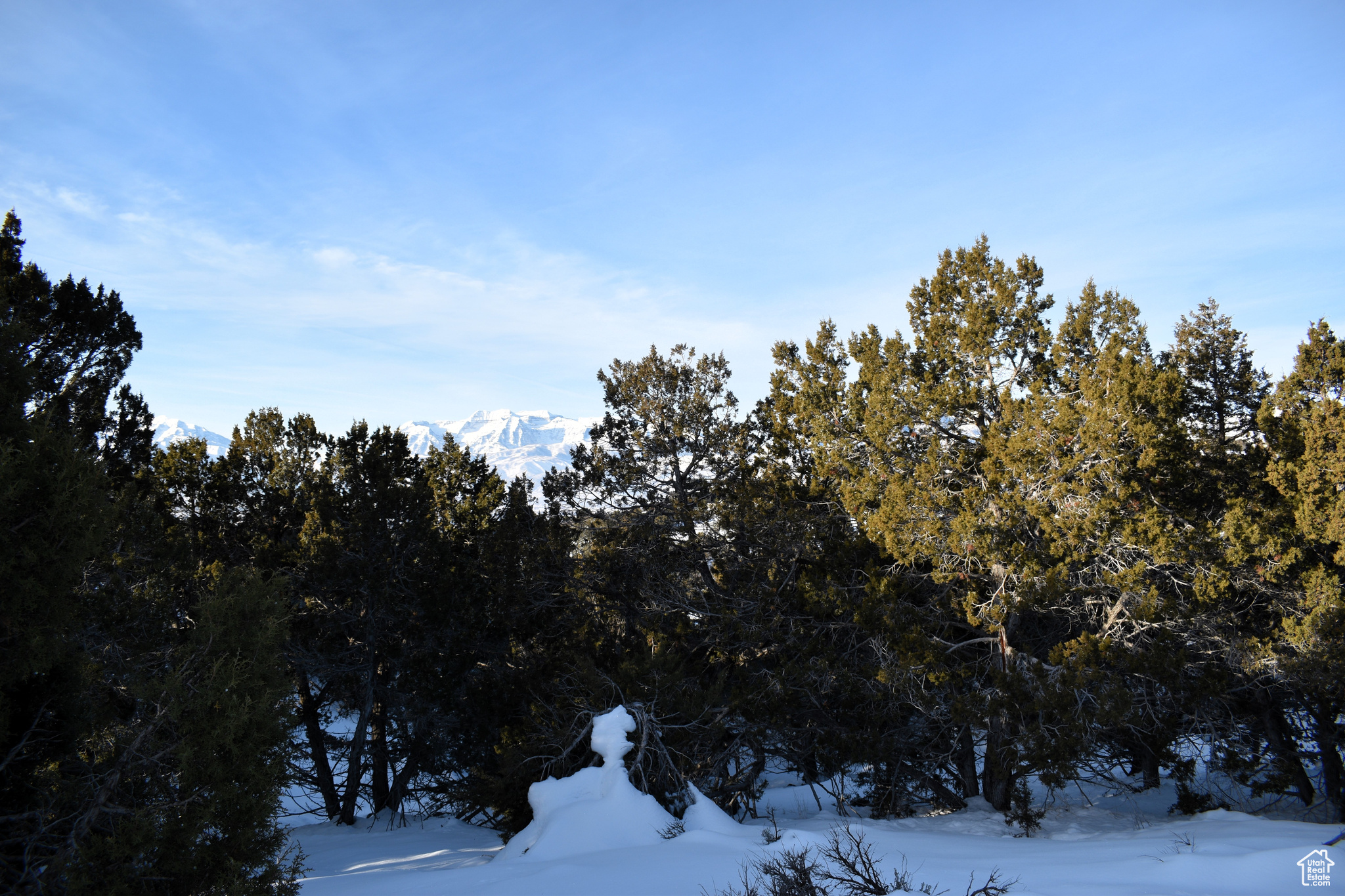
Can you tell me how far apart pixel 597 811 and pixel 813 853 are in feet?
10.2

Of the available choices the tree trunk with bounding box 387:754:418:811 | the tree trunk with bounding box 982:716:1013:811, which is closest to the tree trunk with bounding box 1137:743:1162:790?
the tree trunk with bounding box 982:716:1013:811

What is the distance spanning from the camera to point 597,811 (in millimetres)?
9492

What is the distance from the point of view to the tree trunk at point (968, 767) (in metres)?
13.8

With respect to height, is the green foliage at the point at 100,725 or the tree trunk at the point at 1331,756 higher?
the green foliage at the point at 100,725

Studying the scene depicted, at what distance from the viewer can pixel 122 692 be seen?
349 inches

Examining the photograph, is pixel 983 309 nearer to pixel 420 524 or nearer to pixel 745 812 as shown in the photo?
pixel 745 812

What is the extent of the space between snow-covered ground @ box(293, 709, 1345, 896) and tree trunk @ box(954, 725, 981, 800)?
0.84m

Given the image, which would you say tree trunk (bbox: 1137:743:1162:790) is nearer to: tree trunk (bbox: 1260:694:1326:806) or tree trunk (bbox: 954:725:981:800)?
tree trunk (bbox: 1260:694:1326:806)

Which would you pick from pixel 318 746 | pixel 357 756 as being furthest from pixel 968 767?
pixel 318 746

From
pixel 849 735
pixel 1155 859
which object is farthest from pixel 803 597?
pixel 1155 859

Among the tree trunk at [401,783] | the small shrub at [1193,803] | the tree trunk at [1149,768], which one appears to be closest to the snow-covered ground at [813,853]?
the small shrub at [1193,803]

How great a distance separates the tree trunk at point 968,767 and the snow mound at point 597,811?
23.0 ft

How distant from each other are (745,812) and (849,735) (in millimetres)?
2489

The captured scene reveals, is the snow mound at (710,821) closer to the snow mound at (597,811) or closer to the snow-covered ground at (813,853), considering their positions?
the snow-covered ground at (813,853)
